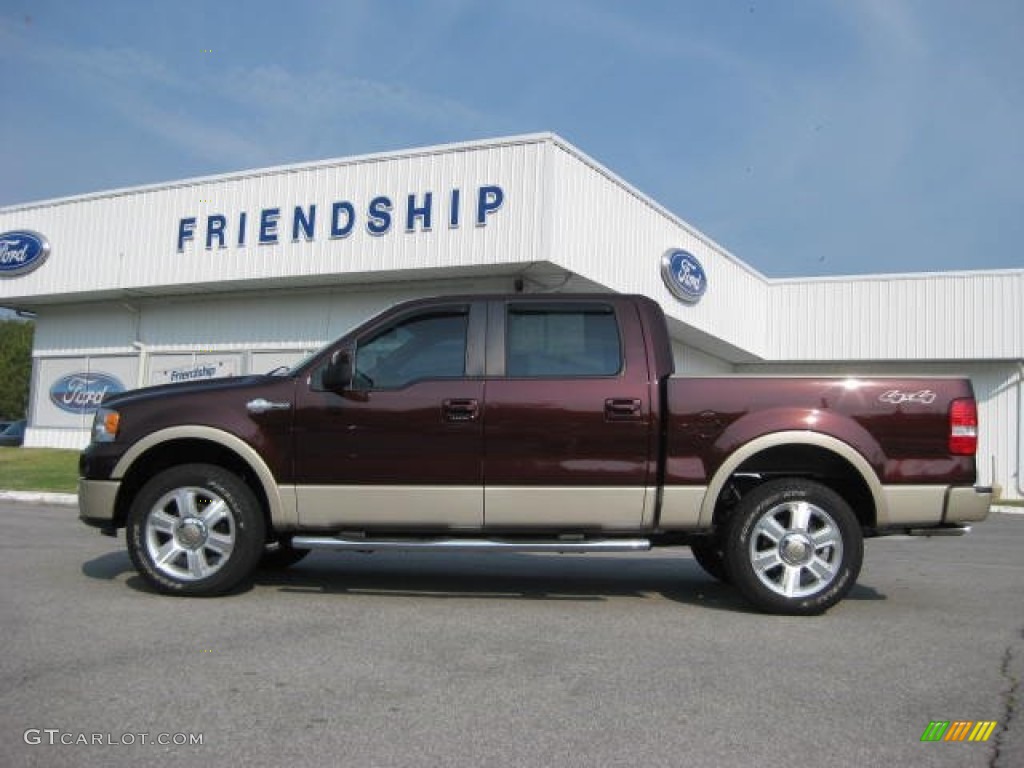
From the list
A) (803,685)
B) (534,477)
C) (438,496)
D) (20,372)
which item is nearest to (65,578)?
(438,496)

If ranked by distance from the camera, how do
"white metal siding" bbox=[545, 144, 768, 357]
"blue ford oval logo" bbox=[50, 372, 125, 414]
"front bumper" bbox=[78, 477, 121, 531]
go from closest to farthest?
"front bumper" bbox=[78, 477, 121, 531] < "white metal siding" bbox=[545, 144, 768, 357] < "blue ford oval logo" bbox=[50, 372, 125, 414]

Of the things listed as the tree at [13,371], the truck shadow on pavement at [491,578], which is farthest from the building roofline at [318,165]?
the tree at [13,371]

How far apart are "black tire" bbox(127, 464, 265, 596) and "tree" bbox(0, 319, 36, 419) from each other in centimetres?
6216

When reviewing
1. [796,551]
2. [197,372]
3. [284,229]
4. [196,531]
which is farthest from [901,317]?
[196,531]

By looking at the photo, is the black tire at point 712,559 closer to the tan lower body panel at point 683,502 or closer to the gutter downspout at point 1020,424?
the tan lower body panel at point 683,502

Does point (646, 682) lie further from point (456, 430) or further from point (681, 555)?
point (681, 555)

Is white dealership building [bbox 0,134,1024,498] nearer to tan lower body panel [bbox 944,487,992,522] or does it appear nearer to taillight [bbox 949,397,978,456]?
taillight [bbox 949,397,978,456]

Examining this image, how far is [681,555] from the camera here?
29.1 ft

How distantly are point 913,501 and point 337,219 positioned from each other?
1492 cm

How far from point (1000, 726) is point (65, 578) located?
5.92 m

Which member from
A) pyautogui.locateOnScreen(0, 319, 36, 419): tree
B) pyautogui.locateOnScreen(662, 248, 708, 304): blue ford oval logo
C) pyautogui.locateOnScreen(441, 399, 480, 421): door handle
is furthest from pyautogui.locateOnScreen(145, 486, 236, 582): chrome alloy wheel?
pyautogui.locateOnScreen(0, 319, 36, 419): tree

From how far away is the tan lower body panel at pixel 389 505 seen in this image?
5.62 m

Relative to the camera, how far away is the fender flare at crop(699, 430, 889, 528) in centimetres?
550

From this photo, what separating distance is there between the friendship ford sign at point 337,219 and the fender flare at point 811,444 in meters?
12.0
